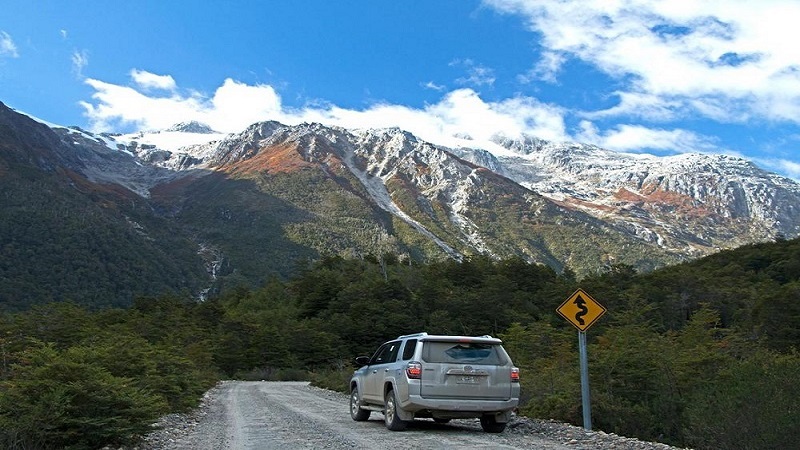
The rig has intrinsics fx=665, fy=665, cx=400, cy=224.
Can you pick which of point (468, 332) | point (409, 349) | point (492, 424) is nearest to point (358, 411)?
point (409, 349)

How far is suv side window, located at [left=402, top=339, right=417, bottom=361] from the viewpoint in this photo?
12673mm

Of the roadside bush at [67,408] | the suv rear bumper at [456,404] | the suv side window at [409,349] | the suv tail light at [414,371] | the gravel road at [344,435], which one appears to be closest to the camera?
the roadside bush at [67,408]

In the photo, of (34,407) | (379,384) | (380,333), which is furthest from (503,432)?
(380,333)

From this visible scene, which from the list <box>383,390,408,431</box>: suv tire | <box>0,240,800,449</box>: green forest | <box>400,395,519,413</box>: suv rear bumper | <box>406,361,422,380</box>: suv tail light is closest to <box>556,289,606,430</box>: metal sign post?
<box>400,395,519,413</box>: suv rear bumper

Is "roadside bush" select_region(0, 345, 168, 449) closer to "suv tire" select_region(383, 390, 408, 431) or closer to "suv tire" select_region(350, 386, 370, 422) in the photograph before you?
"suv tire" select_region(383, 390, 408, 431)

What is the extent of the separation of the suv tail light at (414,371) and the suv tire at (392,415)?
0.79 metres

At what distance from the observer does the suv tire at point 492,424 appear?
12.5 m

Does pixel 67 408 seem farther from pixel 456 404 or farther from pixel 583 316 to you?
pixel 583 316

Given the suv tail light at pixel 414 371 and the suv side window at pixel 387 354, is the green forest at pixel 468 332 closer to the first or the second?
the suv side window at pixel 387 354

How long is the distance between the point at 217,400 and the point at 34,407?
15181 mm

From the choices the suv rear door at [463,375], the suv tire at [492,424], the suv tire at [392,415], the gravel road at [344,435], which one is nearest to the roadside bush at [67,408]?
the gravel road at [344,435]

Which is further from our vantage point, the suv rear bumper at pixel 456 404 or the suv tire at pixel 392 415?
the suv tire at pixel 392 415

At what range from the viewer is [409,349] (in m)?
12.9

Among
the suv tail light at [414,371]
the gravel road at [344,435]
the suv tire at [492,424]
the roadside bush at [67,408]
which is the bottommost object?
the gravel road at [344,435]
